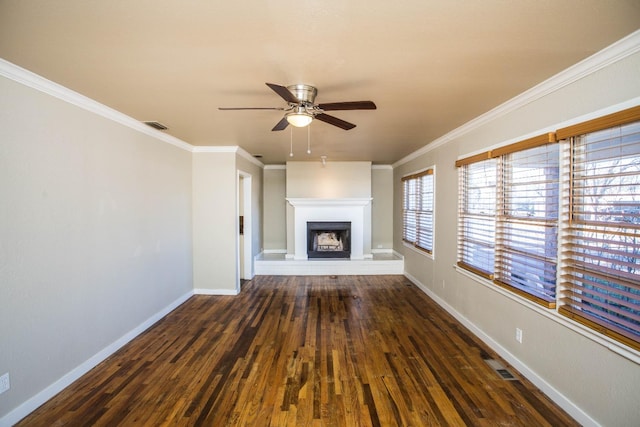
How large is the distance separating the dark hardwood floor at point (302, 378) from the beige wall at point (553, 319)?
0.19 m

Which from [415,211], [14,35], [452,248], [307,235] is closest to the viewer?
[14,35]

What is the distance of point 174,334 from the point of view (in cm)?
324

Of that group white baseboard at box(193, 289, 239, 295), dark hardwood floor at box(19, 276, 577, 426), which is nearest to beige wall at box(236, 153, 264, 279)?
white baseboard at box(193, 289, 239, 295)

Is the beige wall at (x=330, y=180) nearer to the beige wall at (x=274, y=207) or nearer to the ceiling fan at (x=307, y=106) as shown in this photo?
the beige wall at (x=274, y=207)

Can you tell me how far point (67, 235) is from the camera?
90.8 inches

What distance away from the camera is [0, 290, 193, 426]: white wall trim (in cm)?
190

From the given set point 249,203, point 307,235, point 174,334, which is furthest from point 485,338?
point 249,203

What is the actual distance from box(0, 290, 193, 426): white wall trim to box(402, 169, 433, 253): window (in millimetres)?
4206

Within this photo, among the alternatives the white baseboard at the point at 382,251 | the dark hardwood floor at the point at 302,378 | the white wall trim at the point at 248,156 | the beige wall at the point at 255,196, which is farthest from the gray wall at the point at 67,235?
the white baseboard at the point at 382,251

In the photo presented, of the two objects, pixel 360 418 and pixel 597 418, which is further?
pixel 360 418

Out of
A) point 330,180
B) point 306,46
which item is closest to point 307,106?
point 306,46

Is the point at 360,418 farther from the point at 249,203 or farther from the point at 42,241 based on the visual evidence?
→ the point at 249,203

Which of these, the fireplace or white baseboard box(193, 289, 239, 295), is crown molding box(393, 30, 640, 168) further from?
white baseboard box(193, 289, 239, 295)

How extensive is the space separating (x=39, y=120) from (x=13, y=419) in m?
2.13
